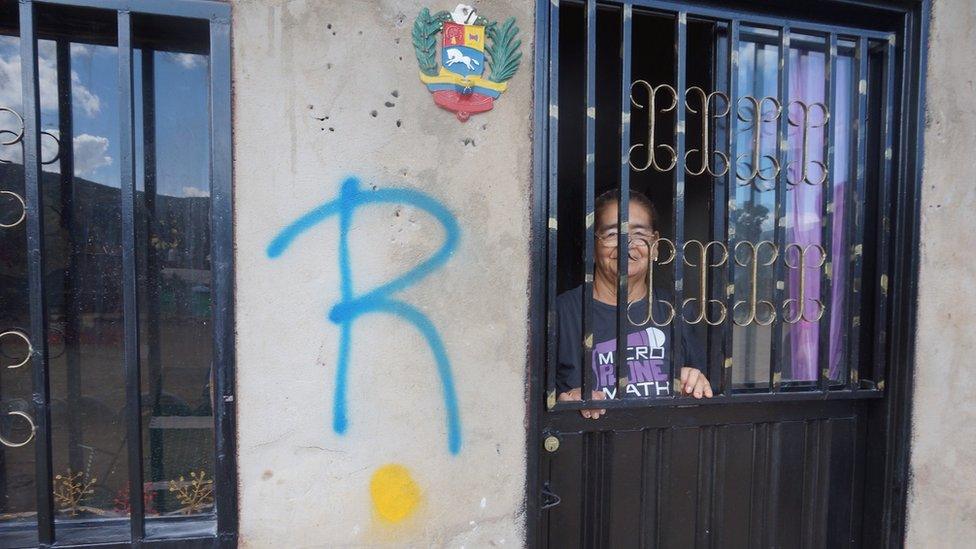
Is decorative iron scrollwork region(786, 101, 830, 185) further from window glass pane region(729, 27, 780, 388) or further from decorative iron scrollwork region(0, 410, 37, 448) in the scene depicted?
decorative iron scrollwork region(0, 410, 37, 448)

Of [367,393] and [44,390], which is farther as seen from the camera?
[367,393]

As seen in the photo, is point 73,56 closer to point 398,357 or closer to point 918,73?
point 398,357

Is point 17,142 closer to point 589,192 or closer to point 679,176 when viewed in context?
point 589,192

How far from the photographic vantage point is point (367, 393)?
5.47ft

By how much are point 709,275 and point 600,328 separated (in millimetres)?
485

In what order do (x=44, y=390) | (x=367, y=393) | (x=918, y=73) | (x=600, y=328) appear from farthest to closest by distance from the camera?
(x=600, y=328) → (x=918, y=73) → (x=367, y=393) → (x=44, y=390)

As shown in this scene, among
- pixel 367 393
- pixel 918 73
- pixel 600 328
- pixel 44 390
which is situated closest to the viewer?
pixel 44 390

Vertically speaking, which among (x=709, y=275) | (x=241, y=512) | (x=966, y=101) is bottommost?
(x=241, y=512)

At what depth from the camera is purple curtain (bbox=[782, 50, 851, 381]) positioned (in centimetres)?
203

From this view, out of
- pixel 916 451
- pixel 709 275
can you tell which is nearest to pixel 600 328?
pixel 709 275

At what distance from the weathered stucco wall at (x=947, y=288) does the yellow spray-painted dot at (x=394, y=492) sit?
1999mm

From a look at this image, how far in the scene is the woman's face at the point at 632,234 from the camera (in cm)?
214

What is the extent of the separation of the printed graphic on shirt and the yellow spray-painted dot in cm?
84

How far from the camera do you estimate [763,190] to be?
1984 mm
